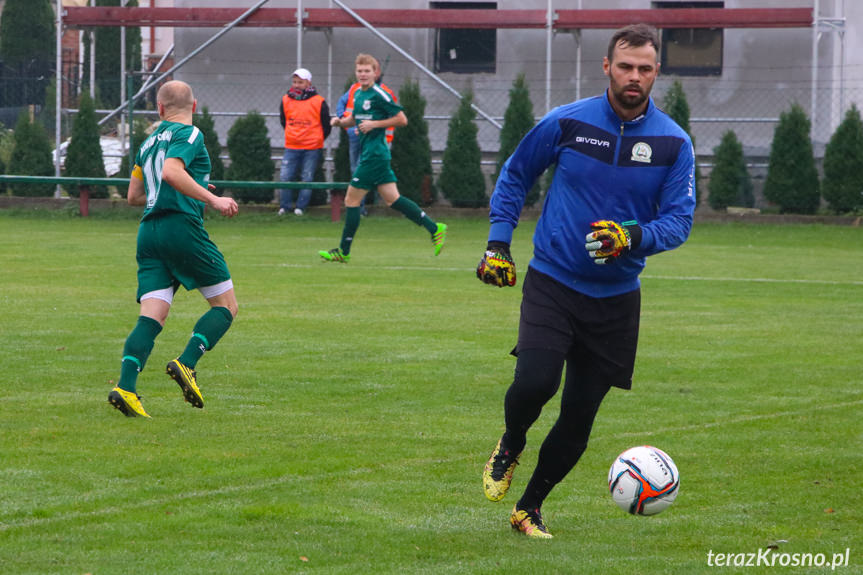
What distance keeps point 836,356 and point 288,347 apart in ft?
13.3

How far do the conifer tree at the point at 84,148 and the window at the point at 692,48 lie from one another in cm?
1097

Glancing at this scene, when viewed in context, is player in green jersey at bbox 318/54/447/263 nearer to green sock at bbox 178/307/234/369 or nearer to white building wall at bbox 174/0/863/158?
green sock at bbox 178/307/234/369

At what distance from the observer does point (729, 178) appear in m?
22.8

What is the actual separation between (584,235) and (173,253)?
10.2 ft

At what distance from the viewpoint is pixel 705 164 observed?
79.9ft

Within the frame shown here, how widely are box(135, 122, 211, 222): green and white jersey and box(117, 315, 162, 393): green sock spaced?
61cm

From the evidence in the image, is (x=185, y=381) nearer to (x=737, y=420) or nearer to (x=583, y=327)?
(x=583, y=327)

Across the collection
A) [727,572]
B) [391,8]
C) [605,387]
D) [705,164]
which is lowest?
[727,572]

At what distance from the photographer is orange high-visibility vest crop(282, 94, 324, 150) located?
868 inches

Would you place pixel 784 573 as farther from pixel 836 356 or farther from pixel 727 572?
pixel 836 356

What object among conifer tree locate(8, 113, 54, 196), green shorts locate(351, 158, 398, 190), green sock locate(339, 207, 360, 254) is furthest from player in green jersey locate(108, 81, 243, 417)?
conifer tree locate(8, 113, 54, 196)

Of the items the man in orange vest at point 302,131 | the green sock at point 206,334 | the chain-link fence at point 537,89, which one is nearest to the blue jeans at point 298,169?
the man in orange vest at point 302,131

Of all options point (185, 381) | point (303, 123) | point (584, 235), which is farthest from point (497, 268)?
point (303, 123)

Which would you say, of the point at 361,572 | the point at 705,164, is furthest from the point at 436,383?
the point at 705,164
